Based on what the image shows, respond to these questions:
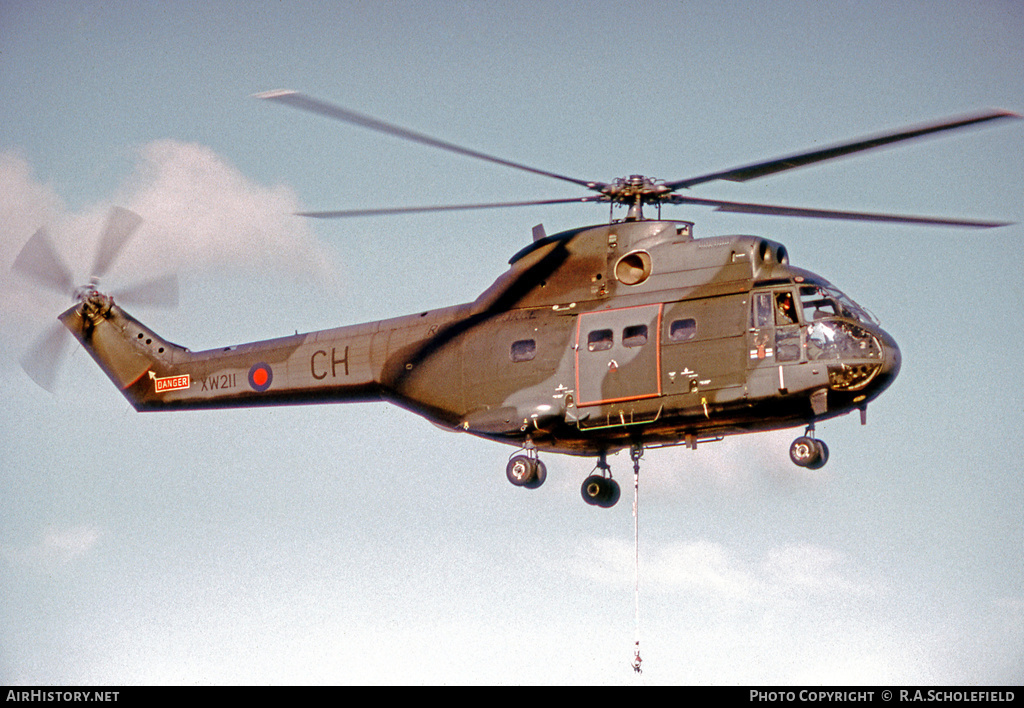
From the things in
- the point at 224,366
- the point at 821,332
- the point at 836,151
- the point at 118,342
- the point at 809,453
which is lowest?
the point at 809,453

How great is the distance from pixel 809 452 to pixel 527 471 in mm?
5561

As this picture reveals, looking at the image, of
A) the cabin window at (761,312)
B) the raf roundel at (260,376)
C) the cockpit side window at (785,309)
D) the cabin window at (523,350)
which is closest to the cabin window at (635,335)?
the cabin window at (523,350)

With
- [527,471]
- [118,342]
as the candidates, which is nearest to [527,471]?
[527,471]

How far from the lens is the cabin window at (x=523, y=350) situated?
31.5m

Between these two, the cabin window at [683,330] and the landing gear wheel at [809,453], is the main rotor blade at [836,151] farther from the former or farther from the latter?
the landing gear wheel at [809,453]

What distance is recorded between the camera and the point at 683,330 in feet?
98.8

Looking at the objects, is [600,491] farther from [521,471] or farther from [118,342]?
[118,342]

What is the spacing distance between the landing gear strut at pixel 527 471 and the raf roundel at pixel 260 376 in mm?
6242

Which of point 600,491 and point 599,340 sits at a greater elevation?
point 599,340

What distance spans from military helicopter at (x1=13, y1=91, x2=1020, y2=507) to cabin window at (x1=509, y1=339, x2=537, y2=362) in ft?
0.08

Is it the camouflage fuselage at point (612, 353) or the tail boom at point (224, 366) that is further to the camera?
the tail boom at point (224, 366)

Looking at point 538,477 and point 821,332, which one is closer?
point 821,332
